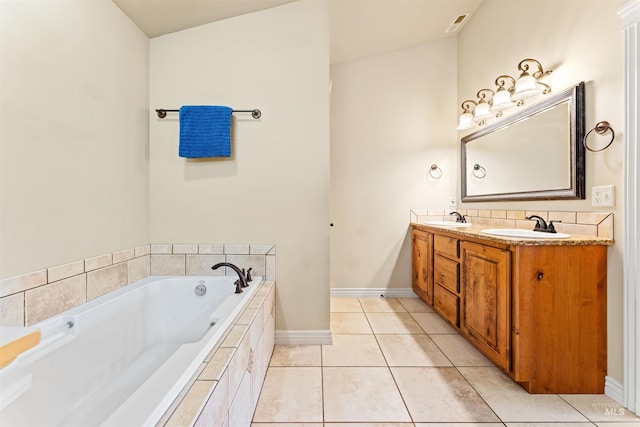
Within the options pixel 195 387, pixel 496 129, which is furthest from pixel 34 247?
pixel 496 129

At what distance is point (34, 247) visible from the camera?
124 centimetres

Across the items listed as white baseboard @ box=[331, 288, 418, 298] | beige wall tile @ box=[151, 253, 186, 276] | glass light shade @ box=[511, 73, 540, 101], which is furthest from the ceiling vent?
beige wall tile @ box=[151, 253, 186, 276]

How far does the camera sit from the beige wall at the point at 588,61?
1449 millimetres

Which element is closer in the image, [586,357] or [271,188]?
[586,357]

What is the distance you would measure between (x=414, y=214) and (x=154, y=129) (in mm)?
2584

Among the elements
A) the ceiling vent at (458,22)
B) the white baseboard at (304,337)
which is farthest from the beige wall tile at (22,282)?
the ceiling vent at (458,22)

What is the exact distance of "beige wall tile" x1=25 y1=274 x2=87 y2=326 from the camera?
1.22 m

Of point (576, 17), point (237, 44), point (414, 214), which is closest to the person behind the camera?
point (576, 17)

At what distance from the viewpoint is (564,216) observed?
1774 millimetres

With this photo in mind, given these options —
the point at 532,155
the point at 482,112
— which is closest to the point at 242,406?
the point at 532,155

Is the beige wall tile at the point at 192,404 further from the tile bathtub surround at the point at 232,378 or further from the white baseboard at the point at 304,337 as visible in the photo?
the white baseboard at the point at 304,337

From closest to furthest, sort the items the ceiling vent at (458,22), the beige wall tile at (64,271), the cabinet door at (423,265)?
1. the beige wall tile at (64,271)
2. the cabinet door at (423,265)
3. the ceiling vent at (458,22)

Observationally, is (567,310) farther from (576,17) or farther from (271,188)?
(271,188)

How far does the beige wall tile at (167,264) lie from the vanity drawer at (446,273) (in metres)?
2.03
